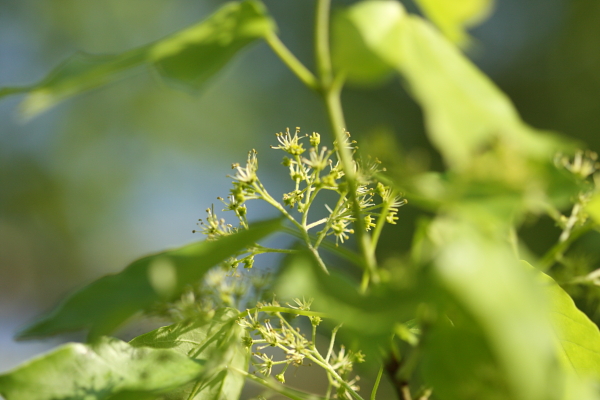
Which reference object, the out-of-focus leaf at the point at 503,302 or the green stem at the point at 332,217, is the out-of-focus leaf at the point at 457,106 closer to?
the out-of-focus leaf at the point at 503,302

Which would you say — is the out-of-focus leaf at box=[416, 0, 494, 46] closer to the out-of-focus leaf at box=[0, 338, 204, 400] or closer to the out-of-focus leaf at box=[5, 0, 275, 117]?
the out-of-focus leaf at box=[5, 0, 275, 117]

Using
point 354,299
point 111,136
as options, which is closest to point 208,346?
point 354,299

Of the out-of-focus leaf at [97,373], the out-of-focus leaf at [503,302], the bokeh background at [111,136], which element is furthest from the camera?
the bokeh background at [111,136]

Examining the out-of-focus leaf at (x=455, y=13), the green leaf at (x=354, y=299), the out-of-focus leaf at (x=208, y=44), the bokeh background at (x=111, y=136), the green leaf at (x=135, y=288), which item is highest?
the out-of-focus leaf at (x=208, y=44)

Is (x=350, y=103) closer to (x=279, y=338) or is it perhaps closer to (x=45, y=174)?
(x=45, y=174)

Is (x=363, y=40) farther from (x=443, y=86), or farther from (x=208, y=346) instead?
(x=208, y=346)

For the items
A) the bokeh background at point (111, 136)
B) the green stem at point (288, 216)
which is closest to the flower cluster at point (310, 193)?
the green stem at point (288, 216)

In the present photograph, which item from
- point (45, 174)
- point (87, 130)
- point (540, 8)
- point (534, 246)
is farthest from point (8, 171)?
point (540, 8)
